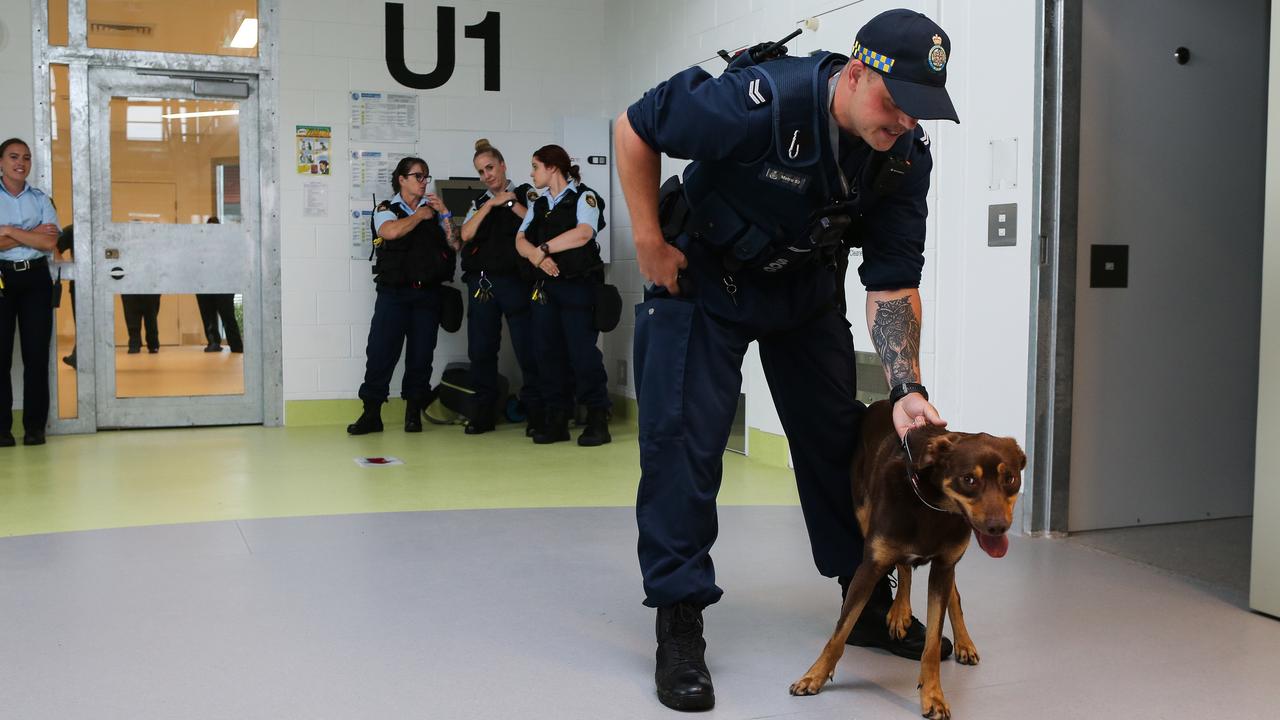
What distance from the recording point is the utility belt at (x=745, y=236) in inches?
91.9

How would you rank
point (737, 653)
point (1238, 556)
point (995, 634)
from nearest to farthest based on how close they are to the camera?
1. point (737, 653)
2. point (995, 634)
3. point (1238, 556)

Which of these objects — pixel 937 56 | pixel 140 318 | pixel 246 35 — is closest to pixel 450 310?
pixel 140 318

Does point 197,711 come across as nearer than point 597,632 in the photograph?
Yes

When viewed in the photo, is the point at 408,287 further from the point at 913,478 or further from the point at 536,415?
the point at 913,478

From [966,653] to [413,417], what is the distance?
475 centimetres

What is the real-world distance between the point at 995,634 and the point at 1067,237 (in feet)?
5.27

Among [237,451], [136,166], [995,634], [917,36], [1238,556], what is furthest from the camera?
[136,166]

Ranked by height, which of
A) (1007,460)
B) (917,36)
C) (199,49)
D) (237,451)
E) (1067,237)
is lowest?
(237,451)

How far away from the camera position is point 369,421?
22.4 ft

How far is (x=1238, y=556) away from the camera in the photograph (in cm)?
375

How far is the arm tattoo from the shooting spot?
2.45m

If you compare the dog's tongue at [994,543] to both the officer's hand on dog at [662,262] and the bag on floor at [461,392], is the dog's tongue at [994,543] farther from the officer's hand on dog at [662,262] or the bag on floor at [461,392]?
the bag on floor at [461,392]

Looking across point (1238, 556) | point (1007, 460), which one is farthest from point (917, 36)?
point (1238, 556)

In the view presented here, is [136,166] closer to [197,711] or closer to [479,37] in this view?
[479,37]
